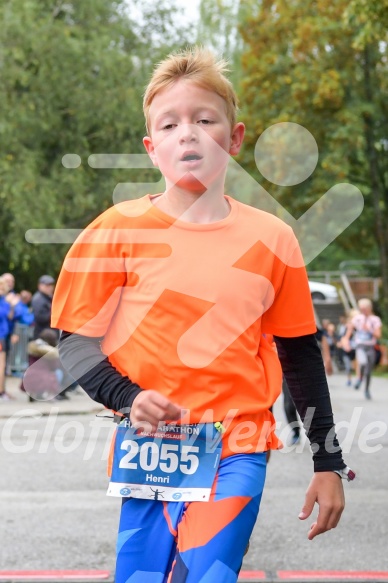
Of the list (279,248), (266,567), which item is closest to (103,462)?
(266,567)

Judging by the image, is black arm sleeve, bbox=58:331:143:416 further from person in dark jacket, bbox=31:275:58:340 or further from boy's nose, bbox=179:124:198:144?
person in dark jacket, bbox=31:275:58:340

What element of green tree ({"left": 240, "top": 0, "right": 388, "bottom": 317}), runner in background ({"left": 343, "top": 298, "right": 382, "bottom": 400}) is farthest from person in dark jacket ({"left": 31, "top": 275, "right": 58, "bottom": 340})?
green tree ({"left": 240, "top": 0, "right": 388, "bottom": 317})

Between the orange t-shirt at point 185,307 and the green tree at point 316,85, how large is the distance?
28.0m

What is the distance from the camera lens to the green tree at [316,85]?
3114 centimetres

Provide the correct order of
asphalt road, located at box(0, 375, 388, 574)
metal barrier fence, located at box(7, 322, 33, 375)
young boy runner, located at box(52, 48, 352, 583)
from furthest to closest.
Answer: metal barrier fence, located at box(7, 322, 33, 375), asphalt road, located at box(0, 375, 388, 574), young boy runner, located at box(52, 48, 352, 583)

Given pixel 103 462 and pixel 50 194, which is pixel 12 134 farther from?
pixel 103 462

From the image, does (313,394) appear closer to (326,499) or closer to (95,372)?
(326,499)

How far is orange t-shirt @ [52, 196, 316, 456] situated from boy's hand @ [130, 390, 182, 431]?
0.22 metres

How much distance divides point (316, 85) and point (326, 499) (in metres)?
29.2

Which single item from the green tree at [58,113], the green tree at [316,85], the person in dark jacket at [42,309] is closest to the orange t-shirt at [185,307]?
the person in dark jacket at [42,309]

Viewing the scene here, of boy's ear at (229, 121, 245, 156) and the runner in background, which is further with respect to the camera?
the runner in background

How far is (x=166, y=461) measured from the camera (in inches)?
118

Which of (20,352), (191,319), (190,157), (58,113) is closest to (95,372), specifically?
(191,319)

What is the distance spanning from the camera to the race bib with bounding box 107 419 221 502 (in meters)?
2.97
